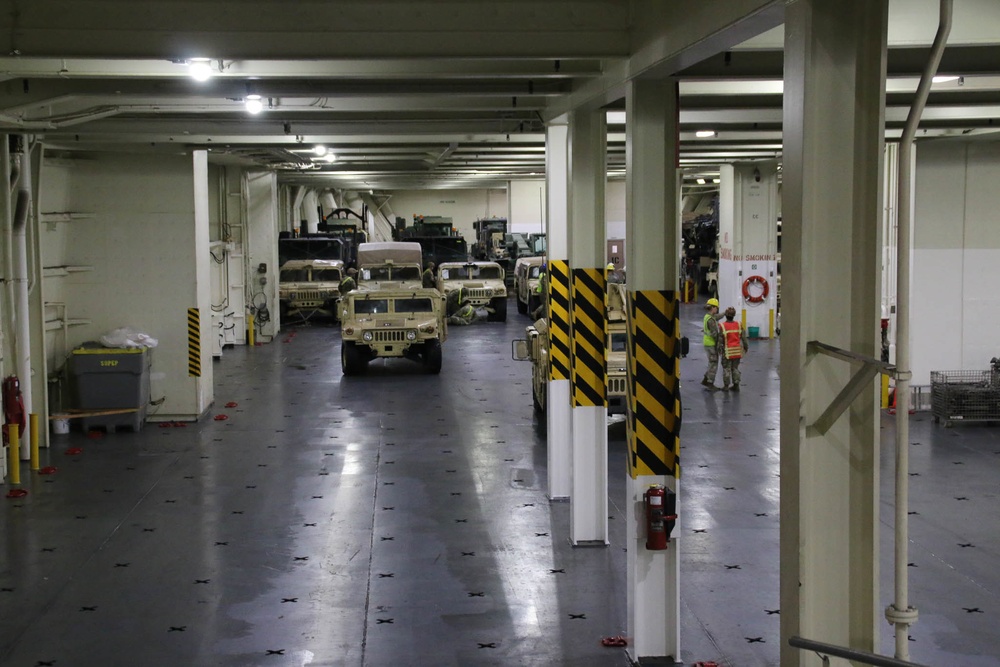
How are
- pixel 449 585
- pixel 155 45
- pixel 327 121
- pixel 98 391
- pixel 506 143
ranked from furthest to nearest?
pixel 506 143 < pixel 98 391 < pixel 327 121 < pixel 449 585 < pixel 155 45

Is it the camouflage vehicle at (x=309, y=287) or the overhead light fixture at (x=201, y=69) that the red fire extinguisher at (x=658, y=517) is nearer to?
the overhead light fixture at (x=201, y=69)

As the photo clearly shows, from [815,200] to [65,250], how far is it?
12767 millimetres

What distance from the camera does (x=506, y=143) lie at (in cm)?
1694

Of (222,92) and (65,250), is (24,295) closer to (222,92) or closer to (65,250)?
(65,250)

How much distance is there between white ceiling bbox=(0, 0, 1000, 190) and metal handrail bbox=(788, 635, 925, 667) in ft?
7.91

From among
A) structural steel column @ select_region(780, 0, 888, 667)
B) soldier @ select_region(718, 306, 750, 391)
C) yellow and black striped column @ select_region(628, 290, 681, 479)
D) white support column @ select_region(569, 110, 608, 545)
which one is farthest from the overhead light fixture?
soldier @ select_region(718, 306, 750, 391)

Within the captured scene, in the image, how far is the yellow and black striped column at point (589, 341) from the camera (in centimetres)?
898

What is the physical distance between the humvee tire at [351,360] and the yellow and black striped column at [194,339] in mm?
4184

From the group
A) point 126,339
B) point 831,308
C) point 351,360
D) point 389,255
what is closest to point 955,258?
point 351,360

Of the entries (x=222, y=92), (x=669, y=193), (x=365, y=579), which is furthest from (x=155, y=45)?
(x=365, y=579)

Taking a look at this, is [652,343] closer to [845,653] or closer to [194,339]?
[845,653]

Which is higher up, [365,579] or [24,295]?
[24,295]

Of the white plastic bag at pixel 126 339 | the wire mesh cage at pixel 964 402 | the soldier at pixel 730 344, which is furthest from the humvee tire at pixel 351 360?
the wire mesh cage at pixel 964 402

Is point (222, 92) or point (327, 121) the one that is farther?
point (327, 121)
